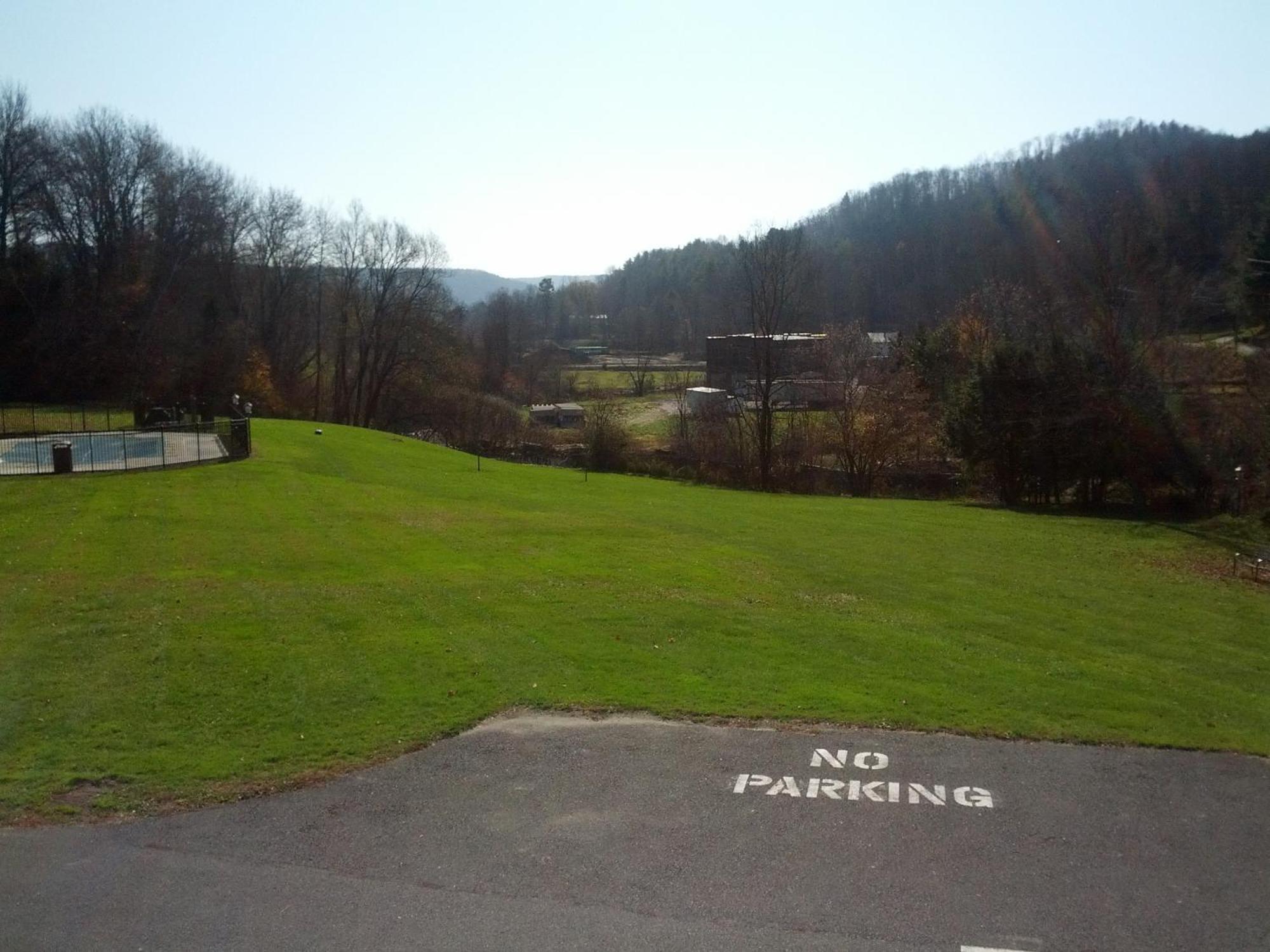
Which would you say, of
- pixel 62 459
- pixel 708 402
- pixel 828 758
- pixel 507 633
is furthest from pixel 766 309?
pixel 828 758

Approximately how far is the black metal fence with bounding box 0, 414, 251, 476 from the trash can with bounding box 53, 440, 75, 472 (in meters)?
0.02

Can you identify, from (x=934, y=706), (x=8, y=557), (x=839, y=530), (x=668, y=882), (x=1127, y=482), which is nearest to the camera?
(x=668, y=882)

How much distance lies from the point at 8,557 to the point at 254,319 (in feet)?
208

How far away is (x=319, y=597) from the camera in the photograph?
15078 mm

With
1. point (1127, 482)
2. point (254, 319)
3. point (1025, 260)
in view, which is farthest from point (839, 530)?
point (254, 319)

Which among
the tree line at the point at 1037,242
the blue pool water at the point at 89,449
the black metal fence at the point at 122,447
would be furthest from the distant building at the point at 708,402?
the blue pool water at the point at 89,449

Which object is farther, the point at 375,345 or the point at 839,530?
the point at 375,345

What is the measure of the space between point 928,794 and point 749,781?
4.84ft

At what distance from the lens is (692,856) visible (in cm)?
721

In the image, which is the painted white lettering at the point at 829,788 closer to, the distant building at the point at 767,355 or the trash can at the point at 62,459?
the trash can at the point at 62,459

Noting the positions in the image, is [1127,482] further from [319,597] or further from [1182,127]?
[1182,127]

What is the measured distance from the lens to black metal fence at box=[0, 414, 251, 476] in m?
28.2

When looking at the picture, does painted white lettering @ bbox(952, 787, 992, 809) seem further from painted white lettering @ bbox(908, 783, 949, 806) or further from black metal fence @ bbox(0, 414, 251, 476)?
black metal fence @ bbox(0, 414, 251, 476)

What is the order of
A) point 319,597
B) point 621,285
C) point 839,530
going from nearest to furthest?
point 319,597
point 839,530
point 621,285
